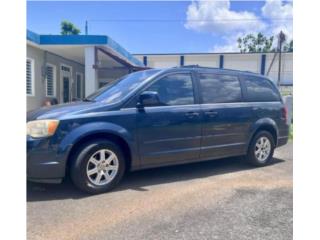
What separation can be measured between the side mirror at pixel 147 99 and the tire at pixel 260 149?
8.19 feet

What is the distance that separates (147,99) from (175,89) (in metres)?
0.69

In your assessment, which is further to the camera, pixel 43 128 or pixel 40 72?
pixel 40 72

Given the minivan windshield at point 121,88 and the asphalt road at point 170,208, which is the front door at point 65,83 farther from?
the asphalt road at point 170,208

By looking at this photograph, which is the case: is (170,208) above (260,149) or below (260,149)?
below

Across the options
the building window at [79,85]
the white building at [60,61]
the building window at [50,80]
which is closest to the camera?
the white building at [60,61]

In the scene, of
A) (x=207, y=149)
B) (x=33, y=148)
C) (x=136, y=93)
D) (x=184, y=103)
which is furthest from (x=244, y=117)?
(x=33, y=148)

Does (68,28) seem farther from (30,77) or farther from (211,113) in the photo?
(211,113)

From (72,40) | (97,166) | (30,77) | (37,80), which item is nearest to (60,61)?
(37,80)

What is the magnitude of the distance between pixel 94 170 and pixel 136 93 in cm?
134

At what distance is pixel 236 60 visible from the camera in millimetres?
28859

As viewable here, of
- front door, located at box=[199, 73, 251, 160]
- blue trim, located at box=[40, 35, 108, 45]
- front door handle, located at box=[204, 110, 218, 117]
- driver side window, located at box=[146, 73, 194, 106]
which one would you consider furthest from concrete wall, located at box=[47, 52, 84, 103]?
front door handle, located at box=[204, 110, 218, 117]

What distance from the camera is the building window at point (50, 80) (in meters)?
13.0

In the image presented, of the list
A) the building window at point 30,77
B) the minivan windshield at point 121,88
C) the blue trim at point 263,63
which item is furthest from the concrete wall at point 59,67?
the blue trim at point 263,63

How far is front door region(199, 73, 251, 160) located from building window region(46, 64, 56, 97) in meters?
9.38
